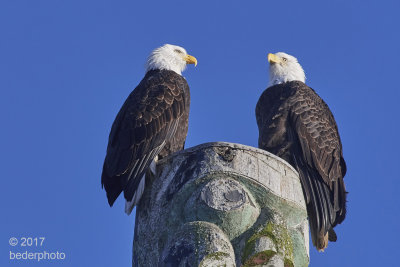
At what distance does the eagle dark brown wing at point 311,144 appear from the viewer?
882cm

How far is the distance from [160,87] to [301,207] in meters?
2.91

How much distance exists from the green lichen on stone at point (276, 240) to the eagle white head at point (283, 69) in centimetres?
477

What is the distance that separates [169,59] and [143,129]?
2448mm

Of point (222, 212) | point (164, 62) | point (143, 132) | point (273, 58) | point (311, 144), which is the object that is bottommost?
point (222, 212)

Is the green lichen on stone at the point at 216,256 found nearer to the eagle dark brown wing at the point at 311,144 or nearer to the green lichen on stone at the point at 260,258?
the green lichen on stone at the point at 260,258

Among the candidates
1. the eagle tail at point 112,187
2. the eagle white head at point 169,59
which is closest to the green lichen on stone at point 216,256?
the eagle tail at point 112,187

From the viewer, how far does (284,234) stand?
6.86m

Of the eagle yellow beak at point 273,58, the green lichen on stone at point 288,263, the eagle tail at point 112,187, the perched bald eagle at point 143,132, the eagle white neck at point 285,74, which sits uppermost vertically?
the eagle yellow beak at point 273,58

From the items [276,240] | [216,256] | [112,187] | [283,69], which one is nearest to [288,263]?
[276,240]

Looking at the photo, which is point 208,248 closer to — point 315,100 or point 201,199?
point 201,199

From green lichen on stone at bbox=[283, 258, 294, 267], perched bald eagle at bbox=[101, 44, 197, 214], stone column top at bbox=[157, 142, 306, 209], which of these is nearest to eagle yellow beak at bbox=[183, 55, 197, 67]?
perched bald eagle at bbox=[101, 44, 197, 214]

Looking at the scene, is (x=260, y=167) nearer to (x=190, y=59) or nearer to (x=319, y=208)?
(x=319, y=208)

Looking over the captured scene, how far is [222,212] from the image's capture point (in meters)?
6.82

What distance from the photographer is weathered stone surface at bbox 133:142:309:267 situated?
654 centimetres
